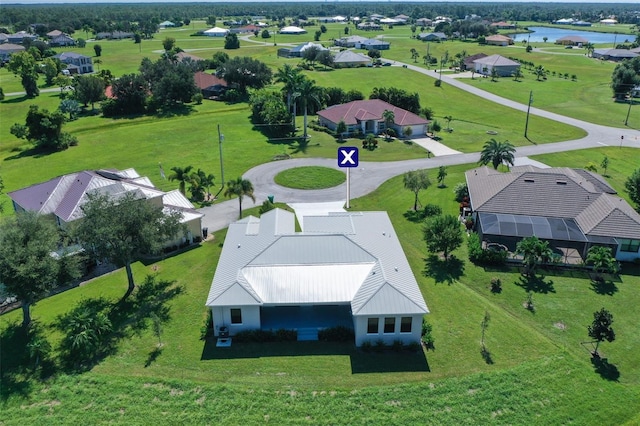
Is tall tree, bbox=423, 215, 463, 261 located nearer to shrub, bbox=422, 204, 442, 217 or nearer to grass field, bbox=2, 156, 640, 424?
grass field, bbox=2, 156, 640, 424

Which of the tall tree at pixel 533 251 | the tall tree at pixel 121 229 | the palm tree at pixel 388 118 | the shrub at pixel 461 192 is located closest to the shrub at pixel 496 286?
the tall tree at pixel 533 251

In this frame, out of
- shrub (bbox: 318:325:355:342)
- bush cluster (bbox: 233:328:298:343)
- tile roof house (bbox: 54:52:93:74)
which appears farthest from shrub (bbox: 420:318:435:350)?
tile roof house (bbox: 54:52:93:74)

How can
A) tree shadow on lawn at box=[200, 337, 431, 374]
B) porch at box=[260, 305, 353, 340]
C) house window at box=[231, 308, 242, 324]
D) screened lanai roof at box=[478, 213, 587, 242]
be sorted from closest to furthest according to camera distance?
tree shadow on lawn at box=[200, 337, 431, 374] → house window at box=[231, 308, 242, 324] → porch at box=[260, 305, 353, 340] → screened lanai roof at box=[478, 213, 587, 242]

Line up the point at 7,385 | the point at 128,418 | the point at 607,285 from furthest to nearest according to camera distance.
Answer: the point at 607,285
the point at 7,385
the point at 128,418

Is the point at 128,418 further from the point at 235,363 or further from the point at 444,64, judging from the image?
the point at 444,64

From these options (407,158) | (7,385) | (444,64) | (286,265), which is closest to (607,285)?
(286,265)

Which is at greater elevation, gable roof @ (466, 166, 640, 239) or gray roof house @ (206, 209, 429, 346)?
gable roof @ (466, 166, 640, 239)
